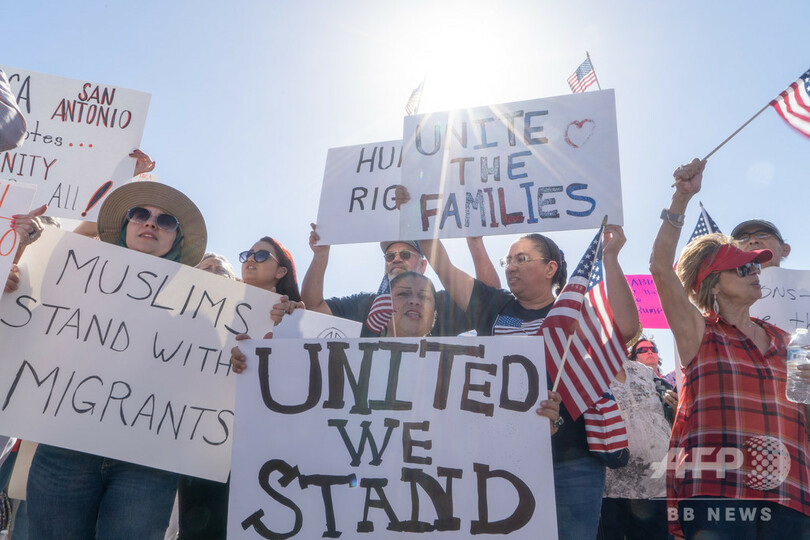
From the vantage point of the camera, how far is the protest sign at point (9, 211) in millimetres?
2898

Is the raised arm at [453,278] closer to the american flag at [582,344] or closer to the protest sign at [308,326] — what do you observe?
the protest sign at [308,326]

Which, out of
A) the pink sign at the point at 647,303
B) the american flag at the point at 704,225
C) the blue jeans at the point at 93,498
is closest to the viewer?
the blue jeans at the point at 93,498

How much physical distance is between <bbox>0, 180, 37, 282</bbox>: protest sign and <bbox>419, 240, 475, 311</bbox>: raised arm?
7.29 feet

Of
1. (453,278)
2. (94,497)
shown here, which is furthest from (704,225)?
(94,497)

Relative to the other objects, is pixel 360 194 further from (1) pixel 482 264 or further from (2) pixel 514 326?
(2) pixel 514 326

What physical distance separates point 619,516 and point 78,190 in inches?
178

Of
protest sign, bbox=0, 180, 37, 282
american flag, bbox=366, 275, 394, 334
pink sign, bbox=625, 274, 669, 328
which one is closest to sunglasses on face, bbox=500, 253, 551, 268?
american flag, bbox=366, 275, 394, 334

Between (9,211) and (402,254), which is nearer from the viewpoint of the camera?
(9,211)

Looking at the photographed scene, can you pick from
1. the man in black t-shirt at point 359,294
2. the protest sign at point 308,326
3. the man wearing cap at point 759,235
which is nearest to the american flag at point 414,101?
the man in black t-shirt at point 359,294

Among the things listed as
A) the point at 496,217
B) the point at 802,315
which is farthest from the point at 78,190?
the point at 802,315

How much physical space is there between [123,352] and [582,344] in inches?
87.4

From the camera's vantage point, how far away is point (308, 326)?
3.60m

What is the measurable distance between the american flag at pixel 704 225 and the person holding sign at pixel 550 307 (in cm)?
254

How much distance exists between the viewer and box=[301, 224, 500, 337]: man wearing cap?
408 centimetres
